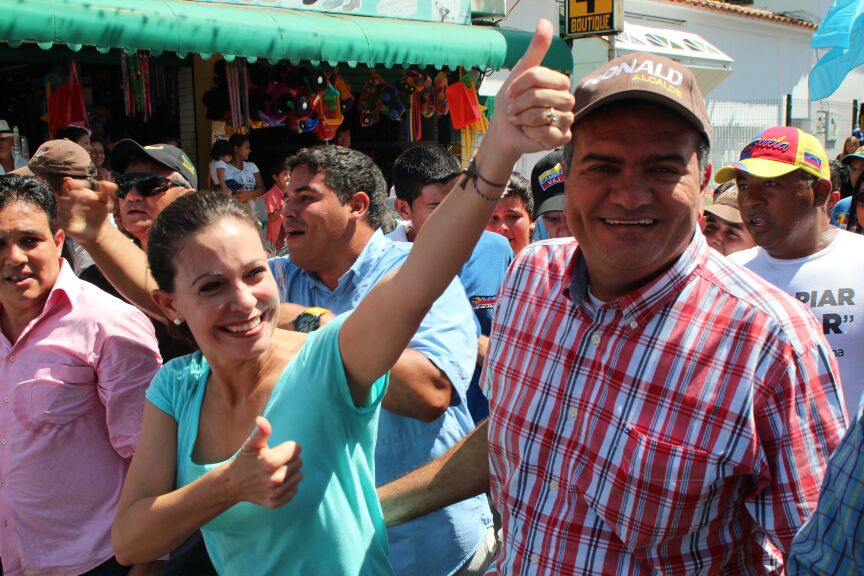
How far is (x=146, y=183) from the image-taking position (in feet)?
12.3

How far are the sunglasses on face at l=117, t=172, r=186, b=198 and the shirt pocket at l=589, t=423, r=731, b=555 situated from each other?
2789 millimetres

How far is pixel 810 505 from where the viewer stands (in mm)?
1463

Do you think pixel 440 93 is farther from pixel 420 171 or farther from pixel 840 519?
pixel 840 519

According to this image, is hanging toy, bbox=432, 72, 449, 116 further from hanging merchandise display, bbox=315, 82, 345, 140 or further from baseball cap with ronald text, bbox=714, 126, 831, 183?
baseball cap with ronald text, bbox=714, 126, 831, 183

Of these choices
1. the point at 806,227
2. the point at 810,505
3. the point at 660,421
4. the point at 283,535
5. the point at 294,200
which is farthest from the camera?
the point at 806,227

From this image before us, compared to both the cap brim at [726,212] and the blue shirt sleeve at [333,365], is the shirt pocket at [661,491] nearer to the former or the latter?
the blue shirt sleeve at [333,365]

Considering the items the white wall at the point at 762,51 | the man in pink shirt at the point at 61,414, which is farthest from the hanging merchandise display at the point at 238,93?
the white wall at the point at 762,51

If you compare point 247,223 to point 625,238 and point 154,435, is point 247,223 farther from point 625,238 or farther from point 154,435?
point 625,238

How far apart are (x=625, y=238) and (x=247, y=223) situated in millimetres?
931

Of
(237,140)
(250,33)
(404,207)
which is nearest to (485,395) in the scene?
(404,207)

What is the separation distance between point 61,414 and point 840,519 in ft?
7.65

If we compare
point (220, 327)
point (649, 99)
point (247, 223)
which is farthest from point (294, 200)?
point (649, 99)

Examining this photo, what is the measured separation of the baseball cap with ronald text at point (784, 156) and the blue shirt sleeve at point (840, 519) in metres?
2.20

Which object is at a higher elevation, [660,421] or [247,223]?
[247,223]
